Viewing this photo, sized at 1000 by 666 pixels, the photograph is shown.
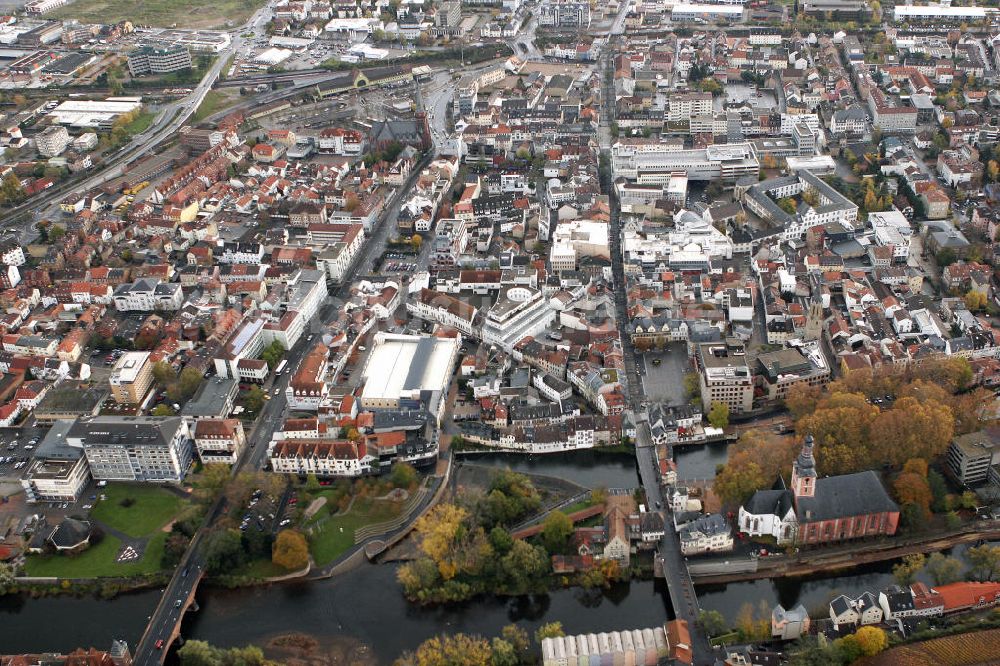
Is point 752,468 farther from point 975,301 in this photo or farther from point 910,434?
point 975,301

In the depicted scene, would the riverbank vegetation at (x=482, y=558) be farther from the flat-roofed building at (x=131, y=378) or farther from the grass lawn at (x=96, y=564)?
the flat-roofed building at (x=131, y=378)

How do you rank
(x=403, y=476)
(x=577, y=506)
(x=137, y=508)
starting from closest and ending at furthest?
(x=577, y=506)
(x=403, y=476)
(x=137, y=508)

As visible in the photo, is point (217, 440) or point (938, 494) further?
point (217, 440)

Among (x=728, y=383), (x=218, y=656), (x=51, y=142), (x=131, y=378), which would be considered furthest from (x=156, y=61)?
(x=218, y=656)

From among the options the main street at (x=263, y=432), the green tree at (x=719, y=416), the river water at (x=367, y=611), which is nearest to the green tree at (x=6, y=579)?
the river water at (x=367, y=611)

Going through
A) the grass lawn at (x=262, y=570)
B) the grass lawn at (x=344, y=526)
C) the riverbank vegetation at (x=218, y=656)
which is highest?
the riverbank vegetation at (x=218, y=656)

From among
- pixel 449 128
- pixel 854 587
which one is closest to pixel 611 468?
pixel 854 587

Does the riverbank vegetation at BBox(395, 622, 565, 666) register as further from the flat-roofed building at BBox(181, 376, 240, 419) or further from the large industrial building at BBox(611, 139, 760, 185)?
the large industrial building at BBox(611, 139, 760, 185)
